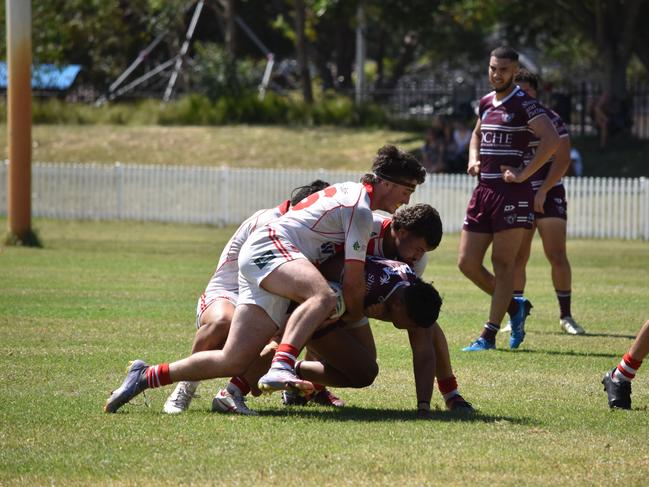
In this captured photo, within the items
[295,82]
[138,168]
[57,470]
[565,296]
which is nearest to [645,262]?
[565,296]

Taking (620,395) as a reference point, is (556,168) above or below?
above

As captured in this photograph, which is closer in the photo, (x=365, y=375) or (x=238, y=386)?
(x=238, y=386)

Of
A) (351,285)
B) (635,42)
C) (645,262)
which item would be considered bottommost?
(645,262)

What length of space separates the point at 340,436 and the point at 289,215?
4.67 ft

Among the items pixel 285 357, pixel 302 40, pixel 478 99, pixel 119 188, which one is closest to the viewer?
pixel 285 357

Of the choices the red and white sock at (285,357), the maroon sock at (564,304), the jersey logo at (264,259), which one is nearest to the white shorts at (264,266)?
the jersey logo at (264,259)

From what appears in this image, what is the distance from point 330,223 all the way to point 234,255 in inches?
34.2

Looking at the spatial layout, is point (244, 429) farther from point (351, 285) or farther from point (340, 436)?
point (351, 285)

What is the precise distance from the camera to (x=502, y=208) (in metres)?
10.1

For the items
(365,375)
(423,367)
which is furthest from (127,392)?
(423,367)

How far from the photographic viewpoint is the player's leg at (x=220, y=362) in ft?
22.6

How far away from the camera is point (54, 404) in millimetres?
7320

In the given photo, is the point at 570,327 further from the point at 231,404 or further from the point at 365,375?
the point at 231,404

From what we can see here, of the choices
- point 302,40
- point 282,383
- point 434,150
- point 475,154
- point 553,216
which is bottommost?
point 282,383
